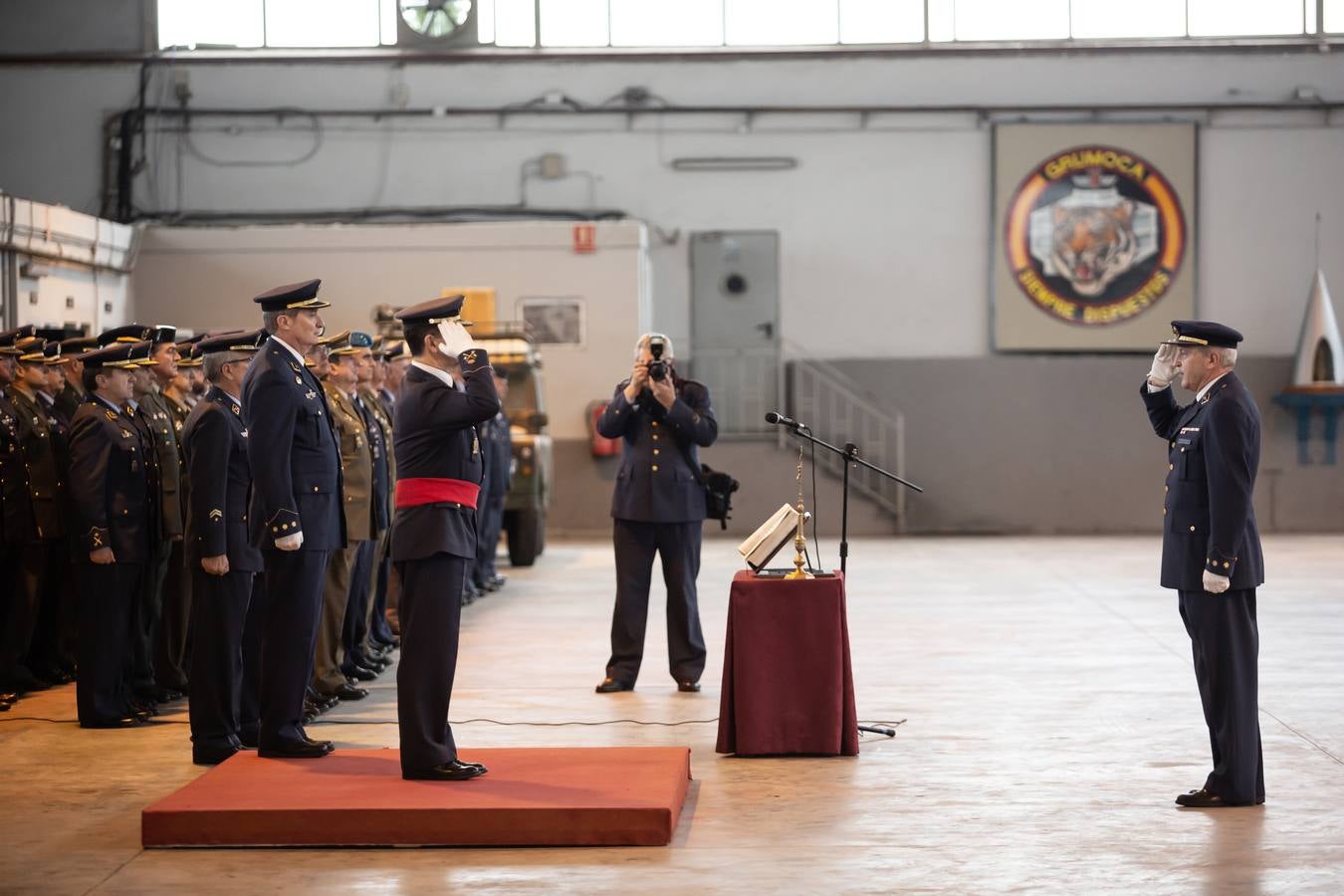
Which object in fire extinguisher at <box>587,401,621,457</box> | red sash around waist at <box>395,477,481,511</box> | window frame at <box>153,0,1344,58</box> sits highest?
window frame at <box>153,0,1344,58</box>

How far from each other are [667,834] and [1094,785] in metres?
1.78

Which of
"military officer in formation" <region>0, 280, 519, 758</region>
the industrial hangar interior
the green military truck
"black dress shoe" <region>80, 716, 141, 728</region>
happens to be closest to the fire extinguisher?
the industrial hangar interior

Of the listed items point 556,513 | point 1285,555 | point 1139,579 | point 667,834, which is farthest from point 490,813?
point 556,513

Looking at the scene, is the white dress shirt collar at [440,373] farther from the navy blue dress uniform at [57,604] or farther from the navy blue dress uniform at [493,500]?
the navy blue dress uniform at [493,500]

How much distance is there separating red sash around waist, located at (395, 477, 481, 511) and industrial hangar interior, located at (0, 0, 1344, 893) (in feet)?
0.11

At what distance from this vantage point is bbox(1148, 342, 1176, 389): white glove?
236 inches

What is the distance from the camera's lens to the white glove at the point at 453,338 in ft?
18.9

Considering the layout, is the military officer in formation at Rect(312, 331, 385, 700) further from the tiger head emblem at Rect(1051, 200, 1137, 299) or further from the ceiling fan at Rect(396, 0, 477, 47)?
the tiger head emblem at Rect(1051, 200, 1137, 299)

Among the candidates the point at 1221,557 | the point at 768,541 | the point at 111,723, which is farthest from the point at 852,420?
the point at 1221,557

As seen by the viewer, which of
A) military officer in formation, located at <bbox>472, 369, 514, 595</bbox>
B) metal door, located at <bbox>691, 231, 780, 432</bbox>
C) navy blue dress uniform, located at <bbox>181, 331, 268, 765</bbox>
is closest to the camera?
navy blue dress uniform, located at <bbox>181, 331, 268, 765</bbox>

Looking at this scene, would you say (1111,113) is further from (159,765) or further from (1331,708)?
(159,765)

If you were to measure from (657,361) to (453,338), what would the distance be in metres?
2.39

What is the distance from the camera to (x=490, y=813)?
525cm

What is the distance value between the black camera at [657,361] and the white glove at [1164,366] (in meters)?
2.64
